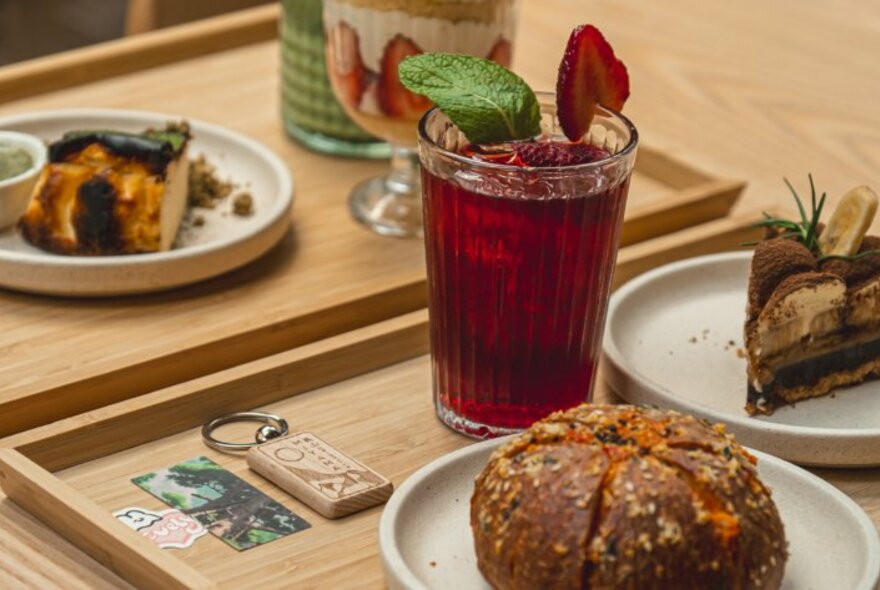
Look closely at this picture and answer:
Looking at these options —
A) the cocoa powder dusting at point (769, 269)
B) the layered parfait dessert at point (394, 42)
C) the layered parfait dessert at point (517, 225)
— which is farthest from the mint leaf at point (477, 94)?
the layered parfait dessert at point (394, 42)

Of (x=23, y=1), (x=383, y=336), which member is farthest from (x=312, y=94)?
(x=23, y=1)

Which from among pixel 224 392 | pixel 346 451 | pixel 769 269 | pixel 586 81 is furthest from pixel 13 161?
pixel 769 269

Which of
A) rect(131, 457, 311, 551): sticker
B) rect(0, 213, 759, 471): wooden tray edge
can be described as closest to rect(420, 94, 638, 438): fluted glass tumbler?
rect(0, 213, 759, 471): wooden tray edge

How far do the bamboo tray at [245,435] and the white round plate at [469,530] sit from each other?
0.04m

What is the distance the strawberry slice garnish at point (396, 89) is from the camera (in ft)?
5.31

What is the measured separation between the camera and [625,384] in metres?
1.33

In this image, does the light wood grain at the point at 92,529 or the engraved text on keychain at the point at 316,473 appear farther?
the engraved text on keychain at the point at 316,473

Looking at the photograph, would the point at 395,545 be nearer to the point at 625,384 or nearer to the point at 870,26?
the point at 625,384

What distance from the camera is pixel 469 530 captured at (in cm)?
113

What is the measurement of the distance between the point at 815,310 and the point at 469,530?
40cm

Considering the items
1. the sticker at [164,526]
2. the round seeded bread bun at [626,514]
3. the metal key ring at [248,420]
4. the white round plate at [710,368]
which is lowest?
the metal key ring at [248,420]

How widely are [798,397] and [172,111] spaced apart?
3.17 feet

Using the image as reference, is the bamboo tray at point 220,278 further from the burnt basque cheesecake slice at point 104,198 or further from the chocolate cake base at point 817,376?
the chocolate cake base at point 817,376

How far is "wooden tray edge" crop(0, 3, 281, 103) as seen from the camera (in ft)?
6.52
